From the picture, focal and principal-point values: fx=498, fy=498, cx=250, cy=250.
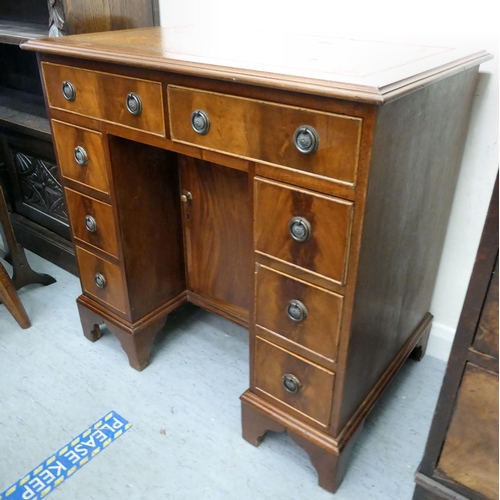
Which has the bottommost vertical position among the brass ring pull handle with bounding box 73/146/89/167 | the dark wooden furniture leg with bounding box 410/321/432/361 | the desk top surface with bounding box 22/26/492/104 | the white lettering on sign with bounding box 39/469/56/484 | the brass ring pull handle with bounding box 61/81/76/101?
the white lettering on sign with bounding box 39/469/56/484

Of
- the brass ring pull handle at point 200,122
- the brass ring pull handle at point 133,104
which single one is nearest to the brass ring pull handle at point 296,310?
the brass ring pull handle at point 200,122

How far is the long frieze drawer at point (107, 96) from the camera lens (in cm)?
102

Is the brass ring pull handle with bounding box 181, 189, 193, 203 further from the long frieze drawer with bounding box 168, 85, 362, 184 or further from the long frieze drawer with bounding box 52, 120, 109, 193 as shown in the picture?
the long frieze drawer with bounding box 168, 85, 362, 184

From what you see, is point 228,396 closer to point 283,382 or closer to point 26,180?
point 283,382

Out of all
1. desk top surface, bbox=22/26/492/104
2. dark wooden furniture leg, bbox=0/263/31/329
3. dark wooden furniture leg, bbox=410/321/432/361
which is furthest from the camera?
dark wooden furniture leg, bbox=0/263/31/329

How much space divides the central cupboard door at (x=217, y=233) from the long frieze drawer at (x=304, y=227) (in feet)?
0.96

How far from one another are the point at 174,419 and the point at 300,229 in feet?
2.38

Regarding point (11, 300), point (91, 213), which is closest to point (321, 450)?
point (91, 213)

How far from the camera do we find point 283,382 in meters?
1.11

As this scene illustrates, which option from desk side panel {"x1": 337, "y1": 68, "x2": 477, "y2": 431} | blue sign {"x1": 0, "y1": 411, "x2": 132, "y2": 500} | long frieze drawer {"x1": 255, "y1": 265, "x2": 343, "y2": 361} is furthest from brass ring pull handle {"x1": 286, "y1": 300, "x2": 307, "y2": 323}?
blue sign {"x1": 0, "y1": 411, "x2": 132, "y2": 500}

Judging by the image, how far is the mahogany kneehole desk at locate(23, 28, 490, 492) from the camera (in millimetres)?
818

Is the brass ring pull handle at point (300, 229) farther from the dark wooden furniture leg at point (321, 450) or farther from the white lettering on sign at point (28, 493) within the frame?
the white lettering on sign at point (28, 493)

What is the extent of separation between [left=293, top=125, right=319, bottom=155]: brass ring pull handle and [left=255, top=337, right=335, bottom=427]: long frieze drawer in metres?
0.46

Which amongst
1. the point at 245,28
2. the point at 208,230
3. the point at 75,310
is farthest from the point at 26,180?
the point at 245,28
